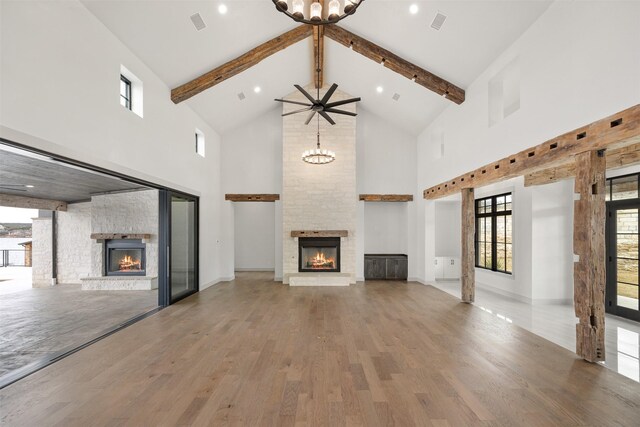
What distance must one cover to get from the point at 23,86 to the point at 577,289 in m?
6.40

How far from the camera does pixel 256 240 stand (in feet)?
37.9

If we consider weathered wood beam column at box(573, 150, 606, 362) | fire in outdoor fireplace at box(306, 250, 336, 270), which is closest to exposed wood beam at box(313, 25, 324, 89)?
A: fire in outdoor fireplace at box(306, 250, 336, 270)

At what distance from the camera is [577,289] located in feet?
12.2

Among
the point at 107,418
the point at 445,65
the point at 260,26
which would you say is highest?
the point at 260,26

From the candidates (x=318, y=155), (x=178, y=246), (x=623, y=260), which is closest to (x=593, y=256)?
(x=623, y=260)

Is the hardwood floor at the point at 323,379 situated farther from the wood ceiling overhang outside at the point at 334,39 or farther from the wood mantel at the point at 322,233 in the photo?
the wood ceiling overhang outside at the point at 334,39

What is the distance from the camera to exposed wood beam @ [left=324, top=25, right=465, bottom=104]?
6.49m

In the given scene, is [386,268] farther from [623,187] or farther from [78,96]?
[78,96]

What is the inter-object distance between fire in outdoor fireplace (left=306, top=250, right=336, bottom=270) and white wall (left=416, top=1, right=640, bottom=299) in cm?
387

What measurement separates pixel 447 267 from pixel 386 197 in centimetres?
273

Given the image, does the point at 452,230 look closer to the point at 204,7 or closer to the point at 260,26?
the point at 260,26

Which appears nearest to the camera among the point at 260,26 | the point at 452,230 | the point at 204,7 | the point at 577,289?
the point at 577,289

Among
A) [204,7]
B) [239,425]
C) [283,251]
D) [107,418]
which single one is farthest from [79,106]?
[283,251]

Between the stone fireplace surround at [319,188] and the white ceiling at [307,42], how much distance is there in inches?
51.5
